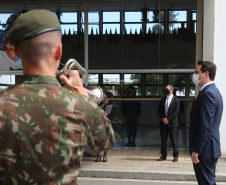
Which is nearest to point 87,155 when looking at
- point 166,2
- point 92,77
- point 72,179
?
point 92,77

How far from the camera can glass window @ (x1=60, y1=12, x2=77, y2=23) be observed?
12047 mm

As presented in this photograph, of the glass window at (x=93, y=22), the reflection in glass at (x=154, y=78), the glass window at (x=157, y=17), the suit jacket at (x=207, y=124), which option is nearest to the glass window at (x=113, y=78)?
the reflection in glass at (x=154, y=78)

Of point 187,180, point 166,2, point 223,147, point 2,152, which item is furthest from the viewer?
point 166,2

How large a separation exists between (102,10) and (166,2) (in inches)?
77.3

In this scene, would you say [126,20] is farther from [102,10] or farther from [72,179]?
[72,179]

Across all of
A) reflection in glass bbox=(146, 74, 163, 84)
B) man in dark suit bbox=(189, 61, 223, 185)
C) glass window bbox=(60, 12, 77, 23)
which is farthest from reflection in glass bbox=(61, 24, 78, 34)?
man in dark suit bbox=(189, 61, 223, 185)

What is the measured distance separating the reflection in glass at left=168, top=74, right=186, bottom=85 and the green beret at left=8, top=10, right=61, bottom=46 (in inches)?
398

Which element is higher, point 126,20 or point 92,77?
point 126,20

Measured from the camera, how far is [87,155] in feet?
34.7

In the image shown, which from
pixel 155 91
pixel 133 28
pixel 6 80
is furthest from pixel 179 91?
pixel 6 80

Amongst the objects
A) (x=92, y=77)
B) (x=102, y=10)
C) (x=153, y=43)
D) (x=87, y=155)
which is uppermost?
(x=102, y=10)

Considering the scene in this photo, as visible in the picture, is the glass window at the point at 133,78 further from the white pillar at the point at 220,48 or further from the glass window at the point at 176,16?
the white pillar at the point at 220,48

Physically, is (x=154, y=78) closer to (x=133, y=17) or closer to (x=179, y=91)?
(x=179, y=91)

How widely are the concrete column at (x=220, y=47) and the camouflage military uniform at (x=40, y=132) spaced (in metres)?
9.16
